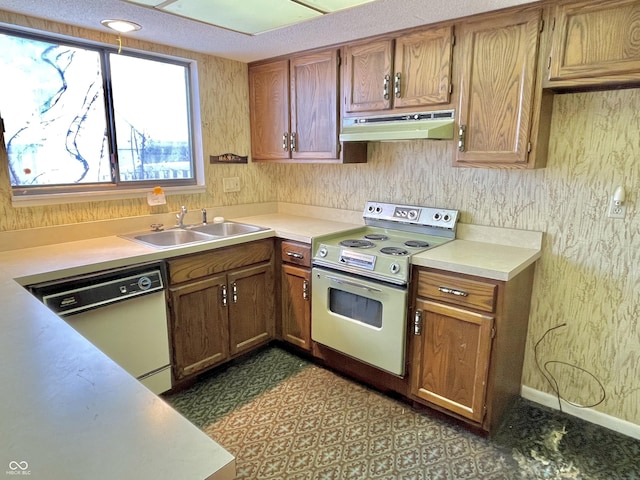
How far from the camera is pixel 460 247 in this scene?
7.60 feet

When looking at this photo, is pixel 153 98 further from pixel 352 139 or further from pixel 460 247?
pixel 460 247

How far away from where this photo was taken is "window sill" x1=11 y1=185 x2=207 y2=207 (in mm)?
2240

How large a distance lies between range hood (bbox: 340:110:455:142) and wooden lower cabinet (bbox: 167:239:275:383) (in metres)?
0.94

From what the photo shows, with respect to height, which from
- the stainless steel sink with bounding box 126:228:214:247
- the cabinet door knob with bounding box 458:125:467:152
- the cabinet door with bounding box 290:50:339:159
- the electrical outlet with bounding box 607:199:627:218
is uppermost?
the cabinet door with bounding box 290:50:339:159

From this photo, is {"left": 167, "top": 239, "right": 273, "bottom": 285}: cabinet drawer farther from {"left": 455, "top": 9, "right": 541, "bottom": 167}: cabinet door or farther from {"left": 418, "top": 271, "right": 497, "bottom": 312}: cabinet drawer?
{"left": 455, "top": 9, "right": 541, "bottom": 167}: cabinet door

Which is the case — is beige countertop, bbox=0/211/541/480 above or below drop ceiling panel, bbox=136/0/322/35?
below

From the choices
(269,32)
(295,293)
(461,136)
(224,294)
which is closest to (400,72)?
(461,136)

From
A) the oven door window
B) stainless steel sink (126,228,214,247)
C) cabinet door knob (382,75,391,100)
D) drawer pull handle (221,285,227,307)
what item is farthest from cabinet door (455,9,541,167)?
stainless steel sink (126,228,214,247)

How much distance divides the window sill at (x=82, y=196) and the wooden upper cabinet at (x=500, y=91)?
1.95 metres

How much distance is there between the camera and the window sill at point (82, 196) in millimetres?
2240

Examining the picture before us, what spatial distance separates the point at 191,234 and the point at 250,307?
66 cm

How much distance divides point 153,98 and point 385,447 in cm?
263

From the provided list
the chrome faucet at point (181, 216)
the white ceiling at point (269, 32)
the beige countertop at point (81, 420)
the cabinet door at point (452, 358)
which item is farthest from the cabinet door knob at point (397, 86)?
the beige countertop at point (81, 420)

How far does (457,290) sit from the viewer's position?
200 cm
